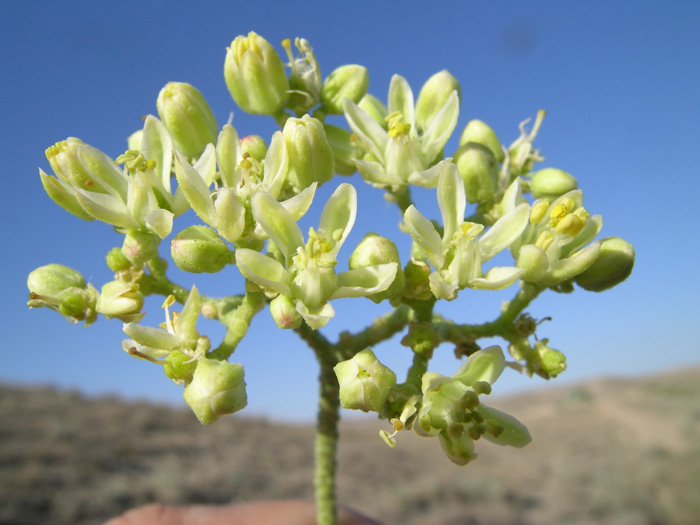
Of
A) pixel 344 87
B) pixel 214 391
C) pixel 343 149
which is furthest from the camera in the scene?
pixel 344 87

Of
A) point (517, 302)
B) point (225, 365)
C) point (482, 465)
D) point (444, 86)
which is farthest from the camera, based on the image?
point (482, 465)

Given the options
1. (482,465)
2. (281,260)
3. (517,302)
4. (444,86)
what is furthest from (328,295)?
(482,465)

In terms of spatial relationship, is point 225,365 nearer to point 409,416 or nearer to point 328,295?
point 328,295

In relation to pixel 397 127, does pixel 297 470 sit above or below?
above

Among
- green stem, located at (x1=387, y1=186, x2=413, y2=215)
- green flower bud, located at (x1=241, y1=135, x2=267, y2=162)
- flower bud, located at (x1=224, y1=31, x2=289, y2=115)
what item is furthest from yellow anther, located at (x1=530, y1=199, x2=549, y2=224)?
flower bud, located at (x1=224, y1=31, x2=289, y2=115)

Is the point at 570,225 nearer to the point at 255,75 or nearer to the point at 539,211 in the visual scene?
the point at 539,211

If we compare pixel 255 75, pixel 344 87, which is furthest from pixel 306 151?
pixel 344 87

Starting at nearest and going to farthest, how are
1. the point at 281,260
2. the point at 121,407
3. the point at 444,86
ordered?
1. the point at 281,260
2. the point at 444,86
3. the point at 121,407
